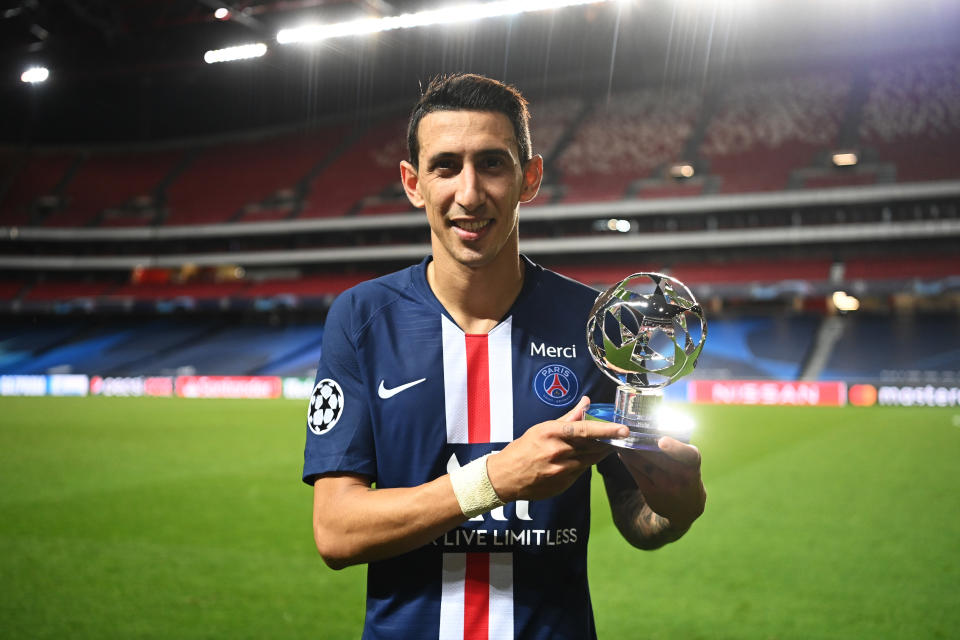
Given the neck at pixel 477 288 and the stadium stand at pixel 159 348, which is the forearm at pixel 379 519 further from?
the stadium stand at pixel 159 348

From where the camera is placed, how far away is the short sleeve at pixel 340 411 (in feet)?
5.60

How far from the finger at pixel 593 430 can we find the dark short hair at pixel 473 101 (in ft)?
2.36

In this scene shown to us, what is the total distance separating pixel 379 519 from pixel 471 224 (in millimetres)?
648

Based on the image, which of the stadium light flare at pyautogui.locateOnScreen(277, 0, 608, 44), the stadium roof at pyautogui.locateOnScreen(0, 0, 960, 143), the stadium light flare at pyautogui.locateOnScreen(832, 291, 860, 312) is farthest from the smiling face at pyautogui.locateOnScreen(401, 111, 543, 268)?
the stadium light flare at pyautogui.locateOnScreen(832, 291, 860, 312)

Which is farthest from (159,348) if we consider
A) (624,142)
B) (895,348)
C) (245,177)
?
(895,348)

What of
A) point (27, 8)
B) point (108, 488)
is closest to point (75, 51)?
point (27, 8)

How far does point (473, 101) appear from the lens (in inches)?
66.0

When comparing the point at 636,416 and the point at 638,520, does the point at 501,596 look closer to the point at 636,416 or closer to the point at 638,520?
the point at 638,520

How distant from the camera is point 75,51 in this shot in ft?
81.9

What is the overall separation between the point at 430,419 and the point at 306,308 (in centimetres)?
3213

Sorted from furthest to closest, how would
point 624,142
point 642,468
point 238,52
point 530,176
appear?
1. point 624,142
2. point 238,52
3. point 530,176
4. point 642,468

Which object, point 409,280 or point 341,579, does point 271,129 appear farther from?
point 409,280

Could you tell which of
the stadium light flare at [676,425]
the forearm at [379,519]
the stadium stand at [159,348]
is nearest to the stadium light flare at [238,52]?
the stadium stand at [159,348]

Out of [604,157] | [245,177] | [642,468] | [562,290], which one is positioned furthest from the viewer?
[245,177]
